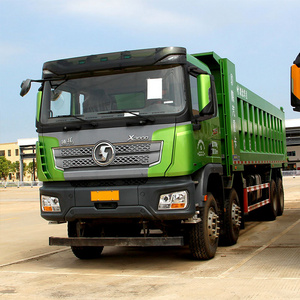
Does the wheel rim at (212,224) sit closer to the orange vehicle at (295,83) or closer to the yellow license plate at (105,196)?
the yellow license plate at (105,196)

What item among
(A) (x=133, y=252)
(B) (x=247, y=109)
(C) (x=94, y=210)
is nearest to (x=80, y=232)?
(C) (x=94, y=210)

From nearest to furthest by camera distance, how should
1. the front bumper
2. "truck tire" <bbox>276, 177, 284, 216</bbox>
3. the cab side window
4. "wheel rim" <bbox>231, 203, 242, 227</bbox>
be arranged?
the front bumper < the cab side window < "wheel rim" <bbox>231, 203, 242, 227</bbox> < "truck tire" <bbox>276, 177, 284, 216</bbox>

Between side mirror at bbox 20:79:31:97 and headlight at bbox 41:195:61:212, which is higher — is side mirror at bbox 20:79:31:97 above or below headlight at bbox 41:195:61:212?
above

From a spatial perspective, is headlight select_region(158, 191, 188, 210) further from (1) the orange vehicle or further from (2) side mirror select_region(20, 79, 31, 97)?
(2) side mirror select_region(20, 79, 31, 97)

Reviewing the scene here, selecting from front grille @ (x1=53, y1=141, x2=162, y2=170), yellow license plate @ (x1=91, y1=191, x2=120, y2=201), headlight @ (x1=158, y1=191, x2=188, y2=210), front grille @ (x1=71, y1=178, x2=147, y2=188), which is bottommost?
headlight @ (x1=158, y1=191, x2=188, y2=210)

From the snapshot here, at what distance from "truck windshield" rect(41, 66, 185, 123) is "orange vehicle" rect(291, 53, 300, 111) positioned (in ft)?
5.21

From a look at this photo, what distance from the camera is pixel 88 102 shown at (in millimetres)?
7496

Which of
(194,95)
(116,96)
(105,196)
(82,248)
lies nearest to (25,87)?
(116,96)

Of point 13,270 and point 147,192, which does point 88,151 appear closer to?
point 147,192

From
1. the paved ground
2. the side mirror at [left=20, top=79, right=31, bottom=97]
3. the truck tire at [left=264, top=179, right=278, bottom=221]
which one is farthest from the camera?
the truck tire at [left=264, top=179, right=278, bottom=221]

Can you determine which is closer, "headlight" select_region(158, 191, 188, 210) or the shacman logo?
"headlight" select_region(158, 191, 188, 210)

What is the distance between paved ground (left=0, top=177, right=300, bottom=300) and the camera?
19.5 feet

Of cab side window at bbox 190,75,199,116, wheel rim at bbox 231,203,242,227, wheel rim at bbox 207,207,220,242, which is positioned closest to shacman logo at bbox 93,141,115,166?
cab side window at bbox 190,75,199,116

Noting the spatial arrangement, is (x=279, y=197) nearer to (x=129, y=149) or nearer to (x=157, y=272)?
(x=157, y=272)
